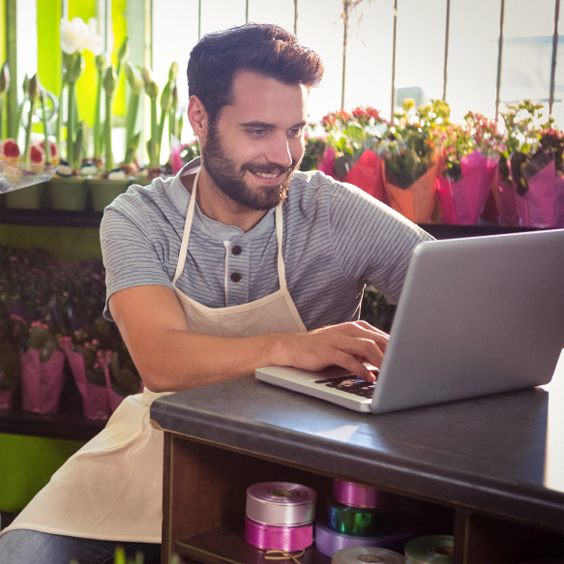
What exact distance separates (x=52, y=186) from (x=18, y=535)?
1.46 metres

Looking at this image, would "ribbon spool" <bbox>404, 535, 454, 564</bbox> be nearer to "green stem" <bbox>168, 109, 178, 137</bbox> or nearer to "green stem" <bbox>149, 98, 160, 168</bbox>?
"green stem" <bbox>149, 98, 160, 168</bbox>

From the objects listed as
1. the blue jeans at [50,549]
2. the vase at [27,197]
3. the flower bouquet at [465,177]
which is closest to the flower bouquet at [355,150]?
the flower bouquet at [465,177]

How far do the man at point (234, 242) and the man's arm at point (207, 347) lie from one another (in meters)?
0.01

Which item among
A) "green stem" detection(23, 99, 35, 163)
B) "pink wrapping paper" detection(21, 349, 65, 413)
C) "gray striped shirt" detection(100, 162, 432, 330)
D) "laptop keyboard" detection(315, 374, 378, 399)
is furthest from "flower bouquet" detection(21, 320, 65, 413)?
"laptop keyboard" detection(315, 374, 378, 399)

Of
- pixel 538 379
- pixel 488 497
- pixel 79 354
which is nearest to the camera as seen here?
pixel 488 497

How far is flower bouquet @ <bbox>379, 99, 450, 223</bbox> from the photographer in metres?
2.03

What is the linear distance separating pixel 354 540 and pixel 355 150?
4.89ft

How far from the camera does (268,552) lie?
89 centimetres

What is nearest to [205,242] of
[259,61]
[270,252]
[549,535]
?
[270,252]

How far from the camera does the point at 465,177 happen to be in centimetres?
202

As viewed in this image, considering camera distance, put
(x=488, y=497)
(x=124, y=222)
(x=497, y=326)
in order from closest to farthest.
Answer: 1. (x=488, y=497)
2. (x=497, y=326)
3. (x=124, y=222)

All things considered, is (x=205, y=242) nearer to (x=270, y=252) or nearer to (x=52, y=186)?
(x=270, y=252)

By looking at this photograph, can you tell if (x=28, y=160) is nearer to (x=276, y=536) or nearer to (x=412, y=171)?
(x=412, y=171)

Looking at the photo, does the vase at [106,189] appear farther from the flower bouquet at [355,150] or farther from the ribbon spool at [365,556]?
the ribbon spool at [365,556]
